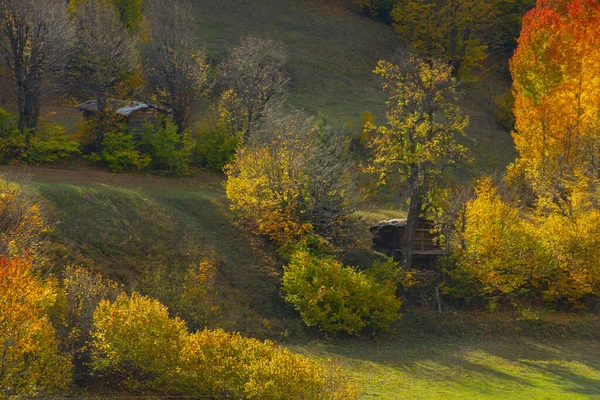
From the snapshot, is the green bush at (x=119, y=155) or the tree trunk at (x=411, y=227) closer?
the tree trunk at (x=411, y=227)

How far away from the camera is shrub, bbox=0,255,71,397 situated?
15.4 meters

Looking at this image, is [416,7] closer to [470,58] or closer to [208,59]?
[470,58]

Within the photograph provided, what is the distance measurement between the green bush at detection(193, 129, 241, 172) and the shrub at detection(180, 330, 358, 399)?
23.5 m

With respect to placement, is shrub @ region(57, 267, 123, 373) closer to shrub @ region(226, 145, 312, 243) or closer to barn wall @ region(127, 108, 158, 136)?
shrub @ region(226, 145, 312, 243)

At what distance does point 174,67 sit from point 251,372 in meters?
29.8

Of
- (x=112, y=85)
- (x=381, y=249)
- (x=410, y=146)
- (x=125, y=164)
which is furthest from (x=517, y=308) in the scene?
(x=112, y=85)

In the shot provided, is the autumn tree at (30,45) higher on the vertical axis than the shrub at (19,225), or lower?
higher

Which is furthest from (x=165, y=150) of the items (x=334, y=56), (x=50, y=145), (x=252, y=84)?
(x=334, y=56)

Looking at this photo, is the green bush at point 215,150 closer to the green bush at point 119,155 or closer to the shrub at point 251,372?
the green bush at point 119,155

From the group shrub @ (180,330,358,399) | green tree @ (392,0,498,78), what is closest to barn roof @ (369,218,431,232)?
shrub @ (180,330,358,399)

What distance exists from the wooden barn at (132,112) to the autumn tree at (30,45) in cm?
319

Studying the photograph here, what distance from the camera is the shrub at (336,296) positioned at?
2828 centimetres

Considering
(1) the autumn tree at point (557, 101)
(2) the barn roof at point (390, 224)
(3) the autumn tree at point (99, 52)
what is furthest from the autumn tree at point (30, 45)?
(1) the autumn tree at point (557, 101)

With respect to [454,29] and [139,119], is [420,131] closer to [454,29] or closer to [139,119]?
[139,119]
